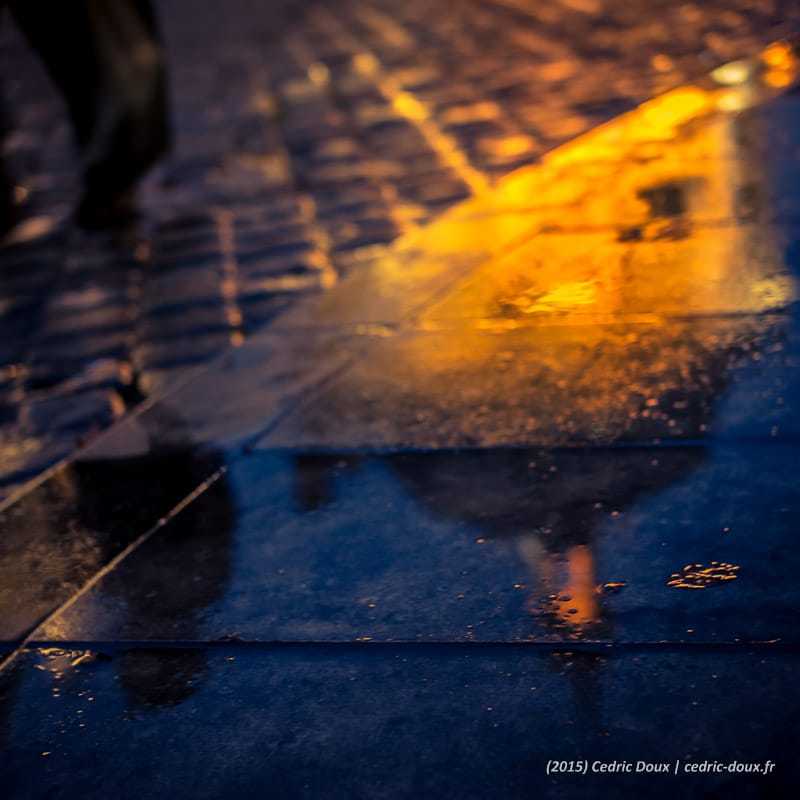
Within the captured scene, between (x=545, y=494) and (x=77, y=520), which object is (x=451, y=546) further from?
(x=77, y=520)

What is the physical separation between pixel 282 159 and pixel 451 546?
170 inches

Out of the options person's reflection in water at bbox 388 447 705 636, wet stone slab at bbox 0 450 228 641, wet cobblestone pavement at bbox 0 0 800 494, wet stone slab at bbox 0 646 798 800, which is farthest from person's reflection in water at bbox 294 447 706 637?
wet cobblestone pavement at bbox 0 0 800 494

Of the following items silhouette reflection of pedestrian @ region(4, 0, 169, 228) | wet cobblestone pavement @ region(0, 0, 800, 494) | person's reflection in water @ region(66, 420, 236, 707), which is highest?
silhouette reflection of pedestrian @ region(4, 0, 169, 228)

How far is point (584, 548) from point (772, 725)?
639 millimetres

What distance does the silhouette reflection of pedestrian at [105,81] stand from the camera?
20.0 feet

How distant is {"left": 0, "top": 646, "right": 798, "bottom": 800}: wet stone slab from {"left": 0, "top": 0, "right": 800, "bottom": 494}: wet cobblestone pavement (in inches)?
55.6

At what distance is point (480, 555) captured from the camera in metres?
2.53

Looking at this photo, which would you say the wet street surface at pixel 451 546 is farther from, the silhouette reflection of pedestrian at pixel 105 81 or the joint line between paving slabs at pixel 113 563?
the silhouette reflection of pedestrian at pixel 105 81

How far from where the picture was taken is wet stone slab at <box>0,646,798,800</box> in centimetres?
191

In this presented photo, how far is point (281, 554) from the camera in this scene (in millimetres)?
2662

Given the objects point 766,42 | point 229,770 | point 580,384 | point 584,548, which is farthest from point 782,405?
point 766,42

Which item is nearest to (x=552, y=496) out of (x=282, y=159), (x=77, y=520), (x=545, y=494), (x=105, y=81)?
(x=545, y=494)

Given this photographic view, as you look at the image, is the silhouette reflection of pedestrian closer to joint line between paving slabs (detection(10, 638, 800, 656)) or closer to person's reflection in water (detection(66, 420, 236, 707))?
person's reflection in water (detection(66, 420, 236, 707))

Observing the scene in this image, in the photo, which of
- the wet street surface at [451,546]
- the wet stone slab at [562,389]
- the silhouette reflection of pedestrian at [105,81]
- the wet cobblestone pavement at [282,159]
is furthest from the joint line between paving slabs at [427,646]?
the silhouette reflection of pedestrian at [105,81]
